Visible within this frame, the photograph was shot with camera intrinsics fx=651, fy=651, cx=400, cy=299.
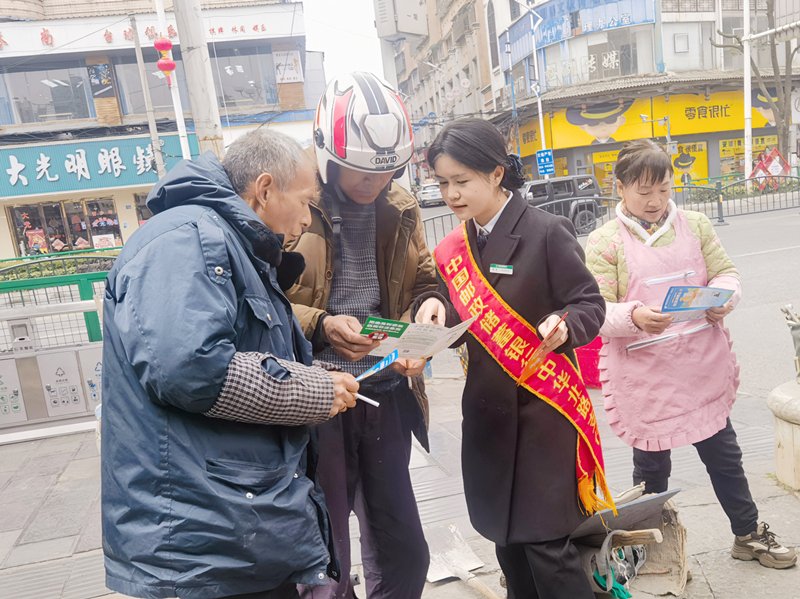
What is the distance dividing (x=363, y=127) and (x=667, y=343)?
1462 mm

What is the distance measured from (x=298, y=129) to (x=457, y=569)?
23205 millimetres

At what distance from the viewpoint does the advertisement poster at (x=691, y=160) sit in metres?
29.3

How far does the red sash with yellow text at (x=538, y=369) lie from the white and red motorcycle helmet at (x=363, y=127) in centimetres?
42

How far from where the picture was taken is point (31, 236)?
944 inches

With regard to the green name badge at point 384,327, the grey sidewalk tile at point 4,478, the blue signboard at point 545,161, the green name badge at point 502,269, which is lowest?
the grey sidewalk tile at point 4,478

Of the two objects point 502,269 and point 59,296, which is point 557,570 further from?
point 59,296

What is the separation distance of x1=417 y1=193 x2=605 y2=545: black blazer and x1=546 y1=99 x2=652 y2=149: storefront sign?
28.9m

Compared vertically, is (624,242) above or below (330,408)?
above

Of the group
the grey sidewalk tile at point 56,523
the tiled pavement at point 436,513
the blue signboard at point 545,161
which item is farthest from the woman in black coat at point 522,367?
the blue signboard at point 545,161

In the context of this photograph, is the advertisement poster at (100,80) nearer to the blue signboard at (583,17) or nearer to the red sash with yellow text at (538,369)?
the blue signboard at (583,17)

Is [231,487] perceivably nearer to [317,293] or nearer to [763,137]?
[317,293]

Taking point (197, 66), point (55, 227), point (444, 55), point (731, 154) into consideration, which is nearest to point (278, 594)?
point (197, 66)

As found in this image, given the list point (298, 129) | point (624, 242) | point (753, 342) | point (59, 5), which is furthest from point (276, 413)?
point (59, 5)

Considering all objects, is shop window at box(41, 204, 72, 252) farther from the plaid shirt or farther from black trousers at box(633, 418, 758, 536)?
the plaid shirt
